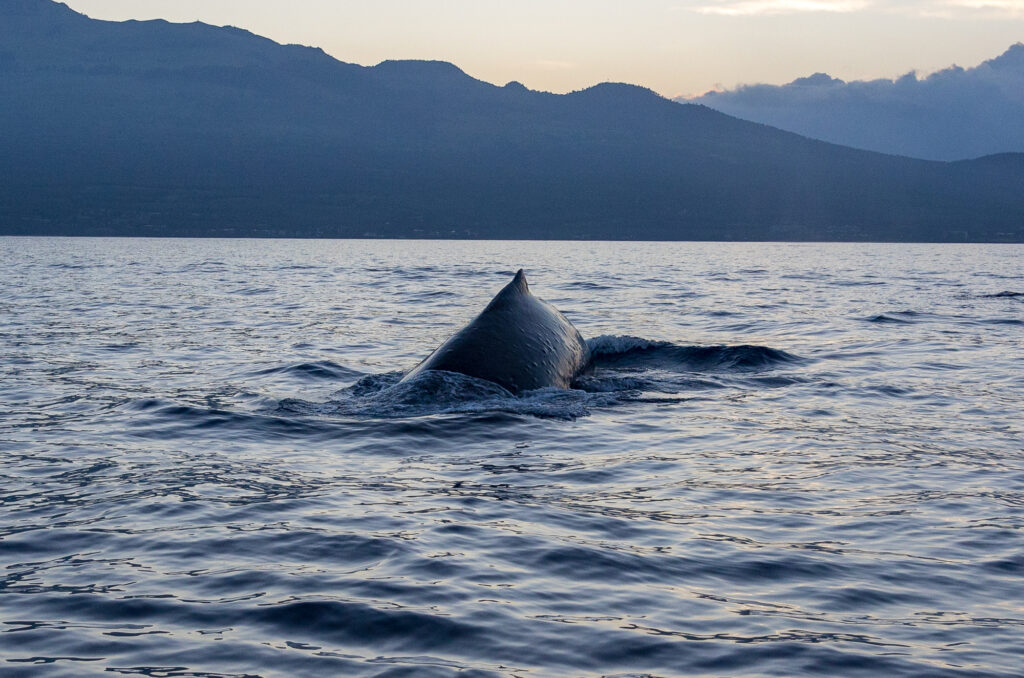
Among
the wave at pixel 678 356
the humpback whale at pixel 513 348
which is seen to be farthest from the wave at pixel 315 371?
the wave at pixel 678 356

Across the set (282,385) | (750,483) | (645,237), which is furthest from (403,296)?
(645,237)

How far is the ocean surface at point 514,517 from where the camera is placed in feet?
15.6

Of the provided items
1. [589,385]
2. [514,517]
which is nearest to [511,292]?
[589,385]

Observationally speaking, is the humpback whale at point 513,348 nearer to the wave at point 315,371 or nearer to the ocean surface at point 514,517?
the ocean surface at point 514,517

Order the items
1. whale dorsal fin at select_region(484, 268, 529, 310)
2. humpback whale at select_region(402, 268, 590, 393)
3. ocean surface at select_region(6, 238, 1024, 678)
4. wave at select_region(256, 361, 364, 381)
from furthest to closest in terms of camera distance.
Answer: wave at select_region(256, 361, 364, 381), whale dorsal fin at select_region(484, 268, 529, 310), humpback whale at select_region(402, 268, 590, 393), ocean surface at select_region(6, 238, 1024, 678)

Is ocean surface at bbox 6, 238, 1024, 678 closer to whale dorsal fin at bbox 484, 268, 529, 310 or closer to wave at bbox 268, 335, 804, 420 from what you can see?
wave at bbox 268, 335, 804, 420

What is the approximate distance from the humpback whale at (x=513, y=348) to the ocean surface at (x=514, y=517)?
0.87 ft

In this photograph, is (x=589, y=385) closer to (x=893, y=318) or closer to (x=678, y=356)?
(x=678, y=356)

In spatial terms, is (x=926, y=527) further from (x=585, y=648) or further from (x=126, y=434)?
(x=126, y=434)

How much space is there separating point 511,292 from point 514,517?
5736 mm

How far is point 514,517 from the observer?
6914 mm

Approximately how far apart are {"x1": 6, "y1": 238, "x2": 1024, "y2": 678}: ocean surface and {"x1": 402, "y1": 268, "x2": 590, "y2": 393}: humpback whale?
0.87ft

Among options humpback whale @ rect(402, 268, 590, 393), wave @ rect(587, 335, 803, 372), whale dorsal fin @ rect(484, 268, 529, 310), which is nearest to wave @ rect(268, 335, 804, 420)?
wave @ rect(587, 335, 803, 372)

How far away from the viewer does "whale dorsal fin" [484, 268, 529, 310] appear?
12.1 meters
